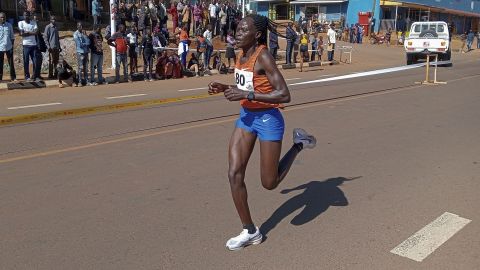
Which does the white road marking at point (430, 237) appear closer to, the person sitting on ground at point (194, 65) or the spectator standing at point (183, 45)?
the spectator standing at point (183, 45)

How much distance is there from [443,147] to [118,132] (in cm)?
494

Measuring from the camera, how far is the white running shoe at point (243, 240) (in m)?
3.91

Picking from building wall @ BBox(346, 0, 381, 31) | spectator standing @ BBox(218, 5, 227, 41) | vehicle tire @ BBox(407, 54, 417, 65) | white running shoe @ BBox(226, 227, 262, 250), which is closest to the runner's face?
white running shoe @ BBox(226, 227, 262, 250)

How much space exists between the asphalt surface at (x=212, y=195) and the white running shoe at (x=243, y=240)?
6 cm

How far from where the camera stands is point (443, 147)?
7.43 metres

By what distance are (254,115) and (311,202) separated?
1520 millimetres

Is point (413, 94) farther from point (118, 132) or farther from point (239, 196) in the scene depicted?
point (239, 196)

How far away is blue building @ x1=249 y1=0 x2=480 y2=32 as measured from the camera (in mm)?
49750

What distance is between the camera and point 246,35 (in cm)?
388

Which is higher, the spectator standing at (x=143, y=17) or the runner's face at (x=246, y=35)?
the spectator standing at (x=143, y=17)

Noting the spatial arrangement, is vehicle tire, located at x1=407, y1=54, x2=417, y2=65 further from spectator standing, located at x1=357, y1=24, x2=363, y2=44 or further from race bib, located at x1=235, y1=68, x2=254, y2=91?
race bib, located at x1=235, y1=68, x2=254, y2=91

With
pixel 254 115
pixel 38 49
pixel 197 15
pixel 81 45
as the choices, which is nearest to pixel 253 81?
pixel 254 115

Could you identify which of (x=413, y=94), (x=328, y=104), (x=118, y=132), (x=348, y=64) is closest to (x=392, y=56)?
(x=348, y=64)

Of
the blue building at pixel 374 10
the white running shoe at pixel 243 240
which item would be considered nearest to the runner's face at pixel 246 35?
the white running shoe at pixel 243 240
